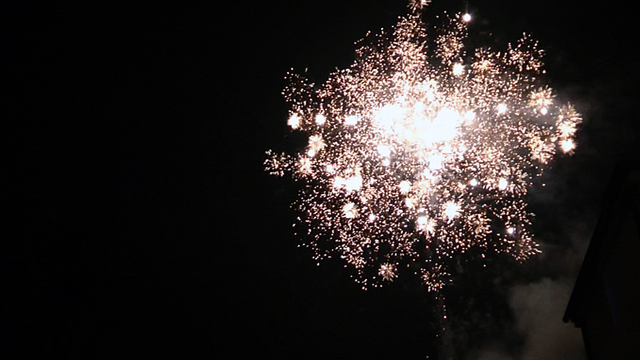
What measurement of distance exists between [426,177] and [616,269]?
4.47 metres

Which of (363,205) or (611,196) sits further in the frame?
(363,205)

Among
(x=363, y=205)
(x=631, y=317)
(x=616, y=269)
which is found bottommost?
(x=631, y=317)

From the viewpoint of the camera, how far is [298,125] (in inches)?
488

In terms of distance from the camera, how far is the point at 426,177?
471 inches

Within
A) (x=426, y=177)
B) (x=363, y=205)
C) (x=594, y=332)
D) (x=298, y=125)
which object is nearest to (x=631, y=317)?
(x=594, y=332)

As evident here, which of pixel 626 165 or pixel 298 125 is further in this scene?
pixel 298 125

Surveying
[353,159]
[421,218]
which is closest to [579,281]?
[421,218]

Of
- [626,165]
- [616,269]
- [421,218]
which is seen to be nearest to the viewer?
[626,165]

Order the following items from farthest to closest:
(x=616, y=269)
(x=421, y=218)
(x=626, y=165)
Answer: (x=421, y=218) → (x=616, y=269) → (x=626, y=165)

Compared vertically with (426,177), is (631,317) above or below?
below

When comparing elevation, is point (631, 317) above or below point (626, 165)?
below

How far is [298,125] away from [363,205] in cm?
253

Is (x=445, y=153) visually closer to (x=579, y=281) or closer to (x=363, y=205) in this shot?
(x=363, y=205)

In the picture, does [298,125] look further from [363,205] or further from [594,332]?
[594,332]
